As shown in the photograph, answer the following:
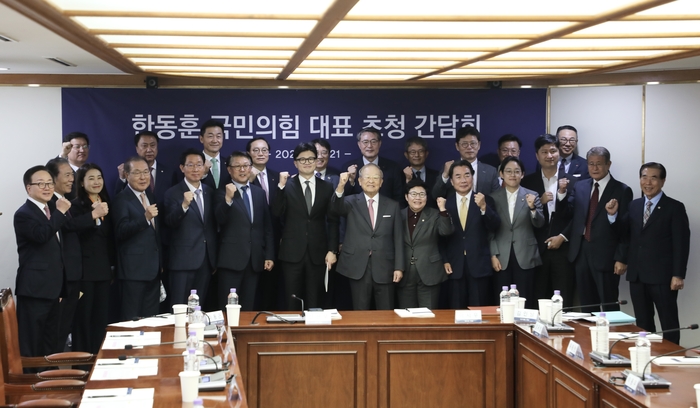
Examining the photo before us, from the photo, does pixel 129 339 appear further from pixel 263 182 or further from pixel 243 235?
pixel 263 182

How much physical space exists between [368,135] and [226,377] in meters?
4.07

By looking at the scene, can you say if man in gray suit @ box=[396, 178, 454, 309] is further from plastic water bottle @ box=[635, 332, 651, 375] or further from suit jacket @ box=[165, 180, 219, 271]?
plastic water bottle @ box=[635, 332, 651, 375]

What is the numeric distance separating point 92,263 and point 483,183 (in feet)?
11.0

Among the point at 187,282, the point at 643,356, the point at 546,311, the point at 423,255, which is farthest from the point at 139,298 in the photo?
the point at 643,356

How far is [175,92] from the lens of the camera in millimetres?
7496

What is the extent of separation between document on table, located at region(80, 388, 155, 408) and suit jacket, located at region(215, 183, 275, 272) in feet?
10.4

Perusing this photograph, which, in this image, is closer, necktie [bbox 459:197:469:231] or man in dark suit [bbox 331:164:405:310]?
man in dark suit [bbox 331:164:405:310]

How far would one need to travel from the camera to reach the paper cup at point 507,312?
4.84 m

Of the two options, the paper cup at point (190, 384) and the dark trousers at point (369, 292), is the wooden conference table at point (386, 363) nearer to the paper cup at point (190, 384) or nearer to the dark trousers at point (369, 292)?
the dark trousers at point (369, 292)

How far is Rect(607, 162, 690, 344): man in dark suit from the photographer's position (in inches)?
245

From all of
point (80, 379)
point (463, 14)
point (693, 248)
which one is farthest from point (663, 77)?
point (80, 379)

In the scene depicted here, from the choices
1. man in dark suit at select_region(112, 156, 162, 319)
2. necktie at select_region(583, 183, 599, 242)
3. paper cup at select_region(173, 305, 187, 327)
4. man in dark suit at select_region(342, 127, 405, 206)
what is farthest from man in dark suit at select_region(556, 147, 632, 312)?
paper cup at select_region(173, 305, 187, 327)

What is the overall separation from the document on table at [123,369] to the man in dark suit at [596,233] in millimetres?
4000

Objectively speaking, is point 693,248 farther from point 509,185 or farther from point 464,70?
point 464,70
